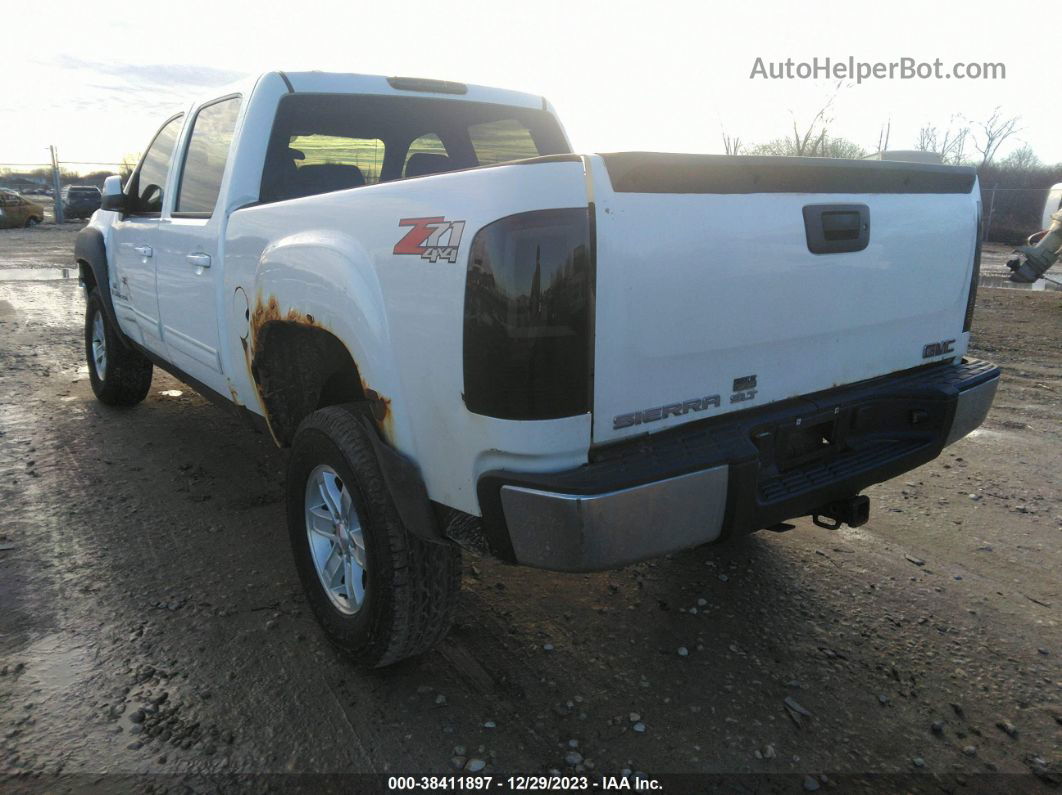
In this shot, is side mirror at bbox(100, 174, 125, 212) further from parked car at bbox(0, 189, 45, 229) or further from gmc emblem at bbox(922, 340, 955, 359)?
parked car at bbox(0, 189, 45, 229)

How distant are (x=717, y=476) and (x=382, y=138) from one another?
2.65m

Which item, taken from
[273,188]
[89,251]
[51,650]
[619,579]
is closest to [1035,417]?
[619,579]

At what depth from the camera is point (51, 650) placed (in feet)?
8.92

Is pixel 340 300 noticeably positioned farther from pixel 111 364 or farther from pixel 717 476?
pixel 111 364

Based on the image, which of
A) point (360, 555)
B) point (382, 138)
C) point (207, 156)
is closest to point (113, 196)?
point (207, 156)

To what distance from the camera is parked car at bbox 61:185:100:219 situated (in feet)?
95.7

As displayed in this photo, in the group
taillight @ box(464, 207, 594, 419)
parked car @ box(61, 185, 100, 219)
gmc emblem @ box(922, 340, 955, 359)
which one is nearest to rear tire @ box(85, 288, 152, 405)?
taillight @ box(464, 207, 594, 419)

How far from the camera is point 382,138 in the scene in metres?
3.80

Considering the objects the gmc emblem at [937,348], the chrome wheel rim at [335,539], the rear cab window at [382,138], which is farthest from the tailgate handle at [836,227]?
the rear cab window at [382,138]

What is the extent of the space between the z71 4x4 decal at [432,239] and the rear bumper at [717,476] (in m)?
0.58

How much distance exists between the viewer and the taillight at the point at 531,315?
181 cm

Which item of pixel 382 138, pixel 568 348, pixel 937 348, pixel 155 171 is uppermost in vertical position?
pixel 382 138

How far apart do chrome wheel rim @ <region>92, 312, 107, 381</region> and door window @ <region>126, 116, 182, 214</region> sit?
1260 mm

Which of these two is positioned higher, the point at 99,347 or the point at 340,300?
the point at 340,300
